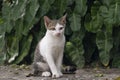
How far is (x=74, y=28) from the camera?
7.89 metres

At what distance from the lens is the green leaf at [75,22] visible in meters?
7.89

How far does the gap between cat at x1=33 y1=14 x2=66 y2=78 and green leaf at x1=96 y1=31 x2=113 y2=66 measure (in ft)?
4.50

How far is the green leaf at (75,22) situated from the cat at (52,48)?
1264 mm

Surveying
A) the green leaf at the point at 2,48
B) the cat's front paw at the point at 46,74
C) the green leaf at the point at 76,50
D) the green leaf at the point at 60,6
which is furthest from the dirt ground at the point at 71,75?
the green leaf at the point at 60,6

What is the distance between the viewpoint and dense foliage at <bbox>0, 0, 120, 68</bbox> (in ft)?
25.7

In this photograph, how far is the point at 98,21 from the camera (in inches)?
312

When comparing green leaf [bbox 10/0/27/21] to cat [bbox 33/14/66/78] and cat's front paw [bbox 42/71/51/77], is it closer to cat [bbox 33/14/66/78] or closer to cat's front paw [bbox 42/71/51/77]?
cat [bbox 33/14/66/78]

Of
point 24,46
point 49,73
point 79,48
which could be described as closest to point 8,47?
point 24,46

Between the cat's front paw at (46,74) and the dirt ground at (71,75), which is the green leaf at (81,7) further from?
the cat's front paw at (46,74)

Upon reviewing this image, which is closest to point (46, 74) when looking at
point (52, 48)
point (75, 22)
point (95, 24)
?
point (52, 48)

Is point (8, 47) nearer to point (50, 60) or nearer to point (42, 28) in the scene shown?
point (42, 28)

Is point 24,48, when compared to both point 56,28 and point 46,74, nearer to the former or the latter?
point 46,74

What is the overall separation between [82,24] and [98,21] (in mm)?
383

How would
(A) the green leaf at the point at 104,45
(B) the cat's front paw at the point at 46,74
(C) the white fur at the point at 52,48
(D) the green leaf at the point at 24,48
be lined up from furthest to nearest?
(D) the green leaf at the point at 24,48, (A) the green leaf at the point at 104,45, (B) the cat's front paw at the point at 46,74, (C) the white fur at the point at 52,48
